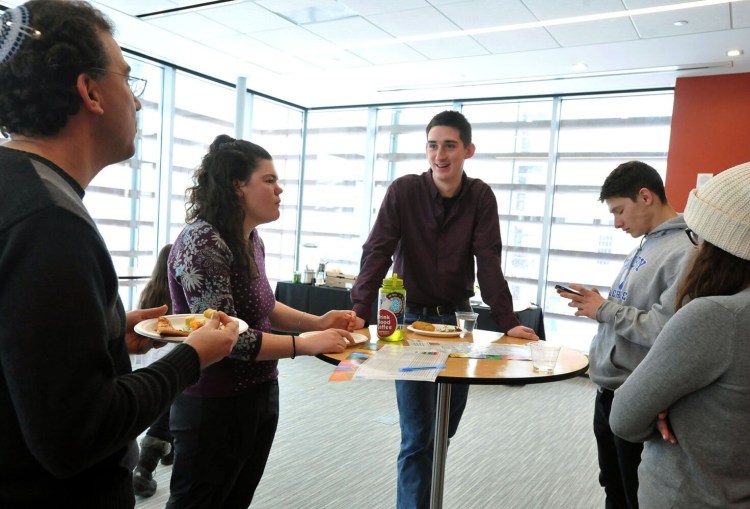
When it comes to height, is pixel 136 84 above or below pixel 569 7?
below

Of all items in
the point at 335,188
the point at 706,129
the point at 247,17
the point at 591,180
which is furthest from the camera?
the point at 335,188

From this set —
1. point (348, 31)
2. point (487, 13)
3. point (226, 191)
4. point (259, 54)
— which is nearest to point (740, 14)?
point (487, 13)

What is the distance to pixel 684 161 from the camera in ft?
17.3

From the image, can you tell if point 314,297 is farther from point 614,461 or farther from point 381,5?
point 614,461

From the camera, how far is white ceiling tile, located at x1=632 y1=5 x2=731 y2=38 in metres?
3.86

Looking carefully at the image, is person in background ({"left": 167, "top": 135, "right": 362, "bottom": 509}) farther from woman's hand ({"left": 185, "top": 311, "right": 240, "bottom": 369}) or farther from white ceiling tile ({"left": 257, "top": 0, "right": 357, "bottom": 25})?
white ceiling tile ({"left": 257, "top": 0, "right": 357, "bottom": 25})

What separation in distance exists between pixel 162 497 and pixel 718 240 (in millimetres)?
2535

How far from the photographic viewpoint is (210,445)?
1501mm

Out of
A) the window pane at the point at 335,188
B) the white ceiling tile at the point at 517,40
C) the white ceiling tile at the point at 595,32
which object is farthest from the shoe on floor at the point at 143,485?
the window pane at the point at 335,188

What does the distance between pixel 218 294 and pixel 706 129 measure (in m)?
5.39

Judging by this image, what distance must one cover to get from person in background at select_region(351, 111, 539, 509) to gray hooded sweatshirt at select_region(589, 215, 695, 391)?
36cm

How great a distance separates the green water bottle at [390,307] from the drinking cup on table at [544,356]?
17.8 inches

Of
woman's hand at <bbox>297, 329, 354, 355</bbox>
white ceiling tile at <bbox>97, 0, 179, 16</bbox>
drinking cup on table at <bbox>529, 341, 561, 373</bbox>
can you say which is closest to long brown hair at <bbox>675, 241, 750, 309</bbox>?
drinking cup on table at <bbox>529, 341, 561, 373</bbox>

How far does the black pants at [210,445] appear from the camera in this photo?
58.7 inches
